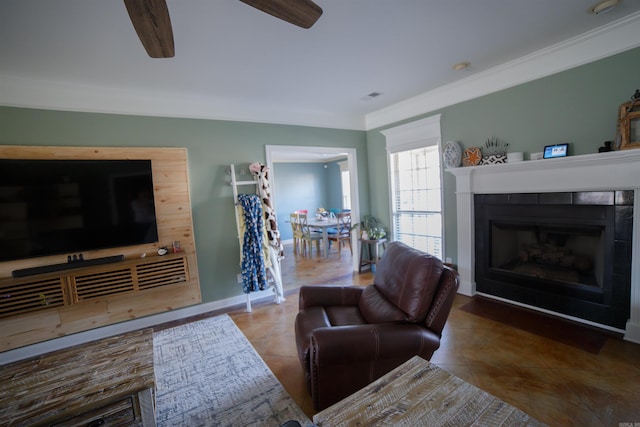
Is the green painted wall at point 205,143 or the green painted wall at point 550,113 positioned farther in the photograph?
the green painted wall at point 205,143

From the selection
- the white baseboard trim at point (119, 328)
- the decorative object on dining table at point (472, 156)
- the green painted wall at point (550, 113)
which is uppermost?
the green painted wall at point (550, 113)

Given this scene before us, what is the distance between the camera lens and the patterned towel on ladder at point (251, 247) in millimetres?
3311

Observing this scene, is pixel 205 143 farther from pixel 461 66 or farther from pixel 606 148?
pixel 606 148

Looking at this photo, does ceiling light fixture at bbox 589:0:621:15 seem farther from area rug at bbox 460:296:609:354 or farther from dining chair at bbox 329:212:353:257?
dining chair at bbox 329:212:353:257

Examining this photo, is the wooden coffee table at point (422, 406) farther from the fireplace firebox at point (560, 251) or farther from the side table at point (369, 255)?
the side table at point (369, 255)

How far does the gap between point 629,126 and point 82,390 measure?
4.11 metres

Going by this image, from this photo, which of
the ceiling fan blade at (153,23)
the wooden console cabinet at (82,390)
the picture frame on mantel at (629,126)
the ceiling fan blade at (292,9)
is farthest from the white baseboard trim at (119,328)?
the picture frame on mantel at (629,126)

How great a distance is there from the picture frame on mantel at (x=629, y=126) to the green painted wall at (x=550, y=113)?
14 cm

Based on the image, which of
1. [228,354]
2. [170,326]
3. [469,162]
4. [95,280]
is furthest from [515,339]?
[95,280]

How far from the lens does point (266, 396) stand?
6.36 ft

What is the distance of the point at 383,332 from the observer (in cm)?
162

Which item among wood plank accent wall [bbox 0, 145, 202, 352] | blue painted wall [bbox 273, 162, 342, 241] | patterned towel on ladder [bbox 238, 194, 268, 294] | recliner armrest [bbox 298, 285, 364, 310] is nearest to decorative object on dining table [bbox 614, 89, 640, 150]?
recliner armrest [bbox 298, 285, 364, 310]

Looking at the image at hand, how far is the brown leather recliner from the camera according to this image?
62.5 inches

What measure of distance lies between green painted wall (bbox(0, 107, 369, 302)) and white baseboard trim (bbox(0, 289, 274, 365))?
112 mm
